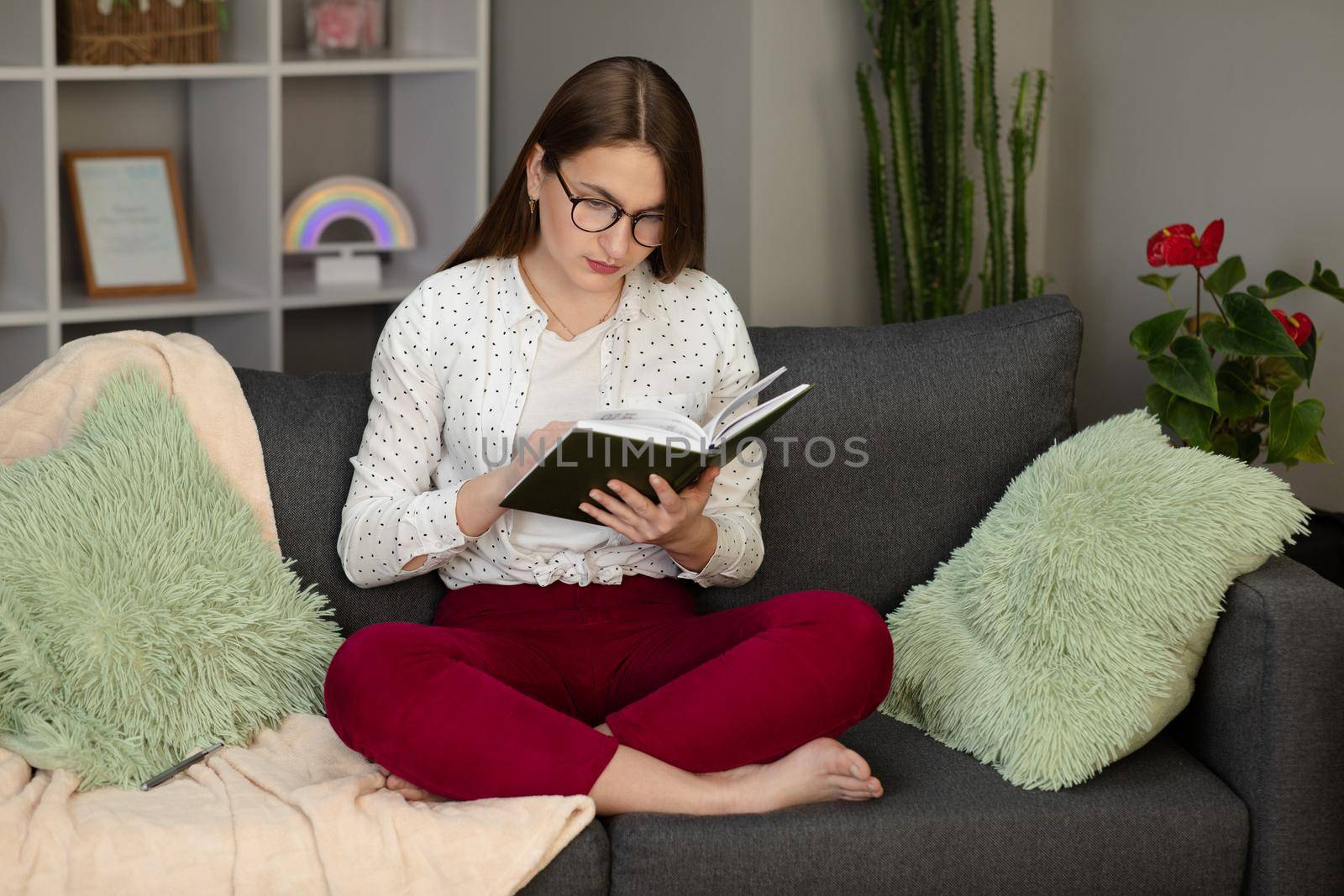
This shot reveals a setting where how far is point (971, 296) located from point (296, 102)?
1566mm

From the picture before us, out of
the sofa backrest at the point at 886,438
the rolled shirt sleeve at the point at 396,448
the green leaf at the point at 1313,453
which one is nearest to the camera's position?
the rolled shirt sleeve at the point at 396,448

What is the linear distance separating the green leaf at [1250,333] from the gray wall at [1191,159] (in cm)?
33

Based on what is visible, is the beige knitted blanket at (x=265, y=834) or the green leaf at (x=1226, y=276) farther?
the green leaf at (x=1226, y=276)

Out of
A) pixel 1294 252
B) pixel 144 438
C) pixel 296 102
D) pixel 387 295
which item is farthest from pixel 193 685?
pixel 296 102

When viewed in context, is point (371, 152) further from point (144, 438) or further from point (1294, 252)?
point (1294, 252)

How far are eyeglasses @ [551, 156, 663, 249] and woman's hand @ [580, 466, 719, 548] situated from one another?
11.4 inches

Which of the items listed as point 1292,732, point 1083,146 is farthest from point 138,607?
point 1083,146

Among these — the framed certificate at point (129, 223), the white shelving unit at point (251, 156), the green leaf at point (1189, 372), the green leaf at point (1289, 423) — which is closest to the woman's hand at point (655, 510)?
the green leaf at point (1189, 372)

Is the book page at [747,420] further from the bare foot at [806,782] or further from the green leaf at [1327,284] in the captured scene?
the green leaf at [1327,284]

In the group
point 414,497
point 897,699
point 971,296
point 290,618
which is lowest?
point 897,699

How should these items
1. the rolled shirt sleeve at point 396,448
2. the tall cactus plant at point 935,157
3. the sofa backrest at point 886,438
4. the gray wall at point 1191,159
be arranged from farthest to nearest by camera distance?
the tall cactus plant at point 935,157
the gray wall at point 1191,159
the sofa backrest at point 886,438
the rolled shirt sleeve at point 396,448

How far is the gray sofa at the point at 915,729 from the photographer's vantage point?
4.98ft

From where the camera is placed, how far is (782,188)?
2723 mm

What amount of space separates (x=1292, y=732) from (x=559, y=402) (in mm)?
913
